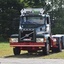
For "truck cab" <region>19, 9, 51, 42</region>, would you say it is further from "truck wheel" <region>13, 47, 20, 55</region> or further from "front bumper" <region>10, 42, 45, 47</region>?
"truck wheel" <region>13, 47, 20, 55</region>

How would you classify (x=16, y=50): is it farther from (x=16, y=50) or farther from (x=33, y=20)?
(x=33, y=20)

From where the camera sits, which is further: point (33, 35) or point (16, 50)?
point (16, 50)

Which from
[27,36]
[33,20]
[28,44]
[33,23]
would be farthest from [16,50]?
[33,20]

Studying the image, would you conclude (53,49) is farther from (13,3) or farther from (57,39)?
(13,3)

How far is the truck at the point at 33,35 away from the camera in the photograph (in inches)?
896

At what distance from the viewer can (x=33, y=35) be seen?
75.4 ft

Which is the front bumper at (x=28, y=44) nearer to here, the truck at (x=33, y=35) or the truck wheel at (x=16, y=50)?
the truck at (x=33, y=35)

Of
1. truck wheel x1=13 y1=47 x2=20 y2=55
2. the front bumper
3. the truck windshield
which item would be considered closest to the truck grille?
the front bumper

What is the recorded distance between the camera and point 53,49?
27.2 m

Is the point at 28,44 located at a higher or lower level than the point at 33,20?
lower

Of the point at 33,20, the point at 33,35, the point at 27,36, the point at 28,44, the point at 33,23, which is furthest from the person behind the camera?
the point at 33,20

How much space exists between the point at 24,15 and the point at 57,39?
393cm
